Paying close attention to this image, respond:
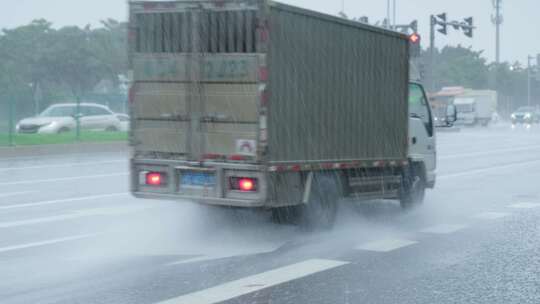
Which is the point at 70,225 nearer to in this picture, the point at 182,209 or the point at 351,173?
the point at 182,209

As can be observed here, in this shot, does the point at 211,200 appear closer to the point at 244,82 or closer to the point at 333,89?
the point at 244,82

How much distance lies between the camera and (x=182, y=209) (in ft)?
42.3

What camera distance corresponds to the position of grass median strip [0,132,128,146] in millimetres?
26688

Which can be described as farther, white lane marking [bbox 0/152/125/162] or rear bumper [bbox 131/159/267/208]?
white lane marking [bbox 0/152/125/162]

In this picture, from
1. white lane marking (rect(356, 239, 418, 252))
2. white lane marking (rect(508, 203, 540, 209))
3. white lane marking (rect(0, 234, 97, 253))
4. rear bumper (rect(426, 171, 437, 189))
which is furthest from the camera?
rear bumper (rect(426, 171, 437, 189))

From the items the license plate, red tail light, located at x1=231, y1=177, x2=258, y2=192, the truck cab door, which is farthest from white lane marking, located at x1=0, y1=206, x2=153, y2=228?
the truck cab door

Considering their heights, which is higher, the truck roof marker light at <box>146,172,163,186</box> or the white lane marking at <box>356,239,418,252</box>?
the truck roof marker light at <box>146,172,163,186</box>

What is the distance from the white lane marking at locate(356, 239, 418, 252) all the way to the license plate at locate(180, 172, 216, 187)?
186 cm

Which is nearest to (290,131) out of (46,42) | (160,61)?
(160,61)

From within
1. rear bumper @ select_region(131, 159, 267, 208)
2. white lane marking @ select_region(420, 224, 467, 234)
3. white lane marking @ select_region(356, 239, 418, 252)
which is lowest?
white lane marking @ select_region(356, 239, 418, 252)

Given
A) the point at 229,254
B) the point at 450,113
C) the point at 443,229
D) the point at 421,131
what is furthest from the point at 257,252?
the point at 450,113

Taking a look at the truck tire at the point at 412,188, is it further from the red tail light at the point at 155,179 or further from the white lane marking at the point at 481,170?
the white lane marking at the point at 481,170

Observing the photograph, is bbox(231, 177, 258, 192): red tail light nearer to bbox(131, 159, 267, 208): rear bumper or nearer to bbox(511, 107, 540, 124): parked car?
bbox(131, 159, 267, 208): rear bumper

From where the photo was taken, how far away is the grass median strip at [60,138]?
26.7m
